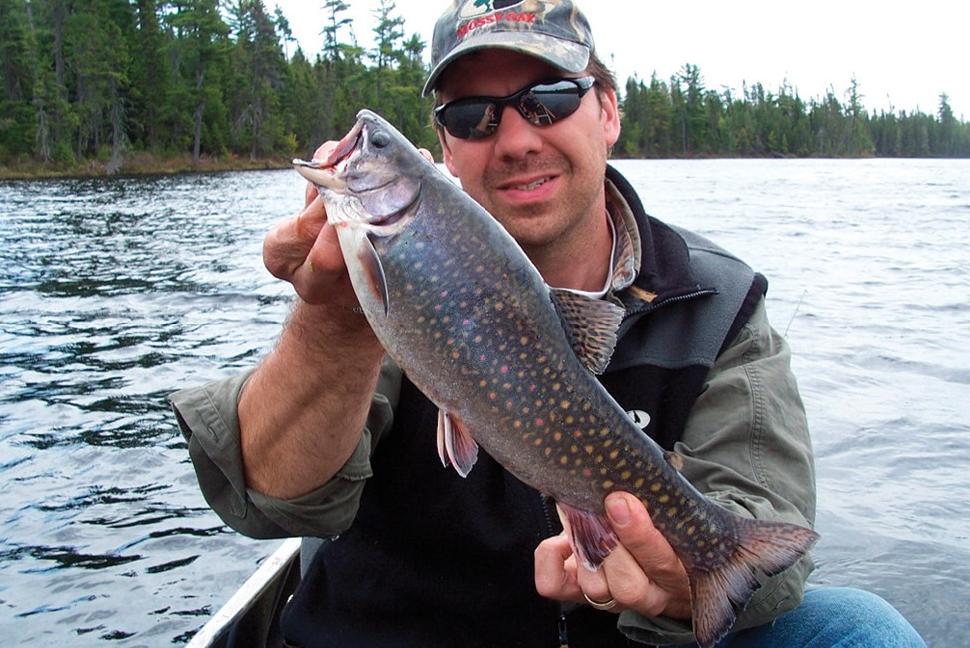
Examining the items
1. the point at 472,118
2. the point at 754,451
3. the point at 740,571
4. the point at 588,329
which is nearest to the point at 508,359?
the point at 588,329

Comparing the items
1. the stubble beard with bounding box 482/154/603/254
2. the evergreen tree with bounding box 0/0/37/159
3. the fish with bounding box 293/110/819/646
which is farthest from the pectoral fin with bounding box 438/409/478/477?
the evergreen tree with bounding box 0/0/37/159

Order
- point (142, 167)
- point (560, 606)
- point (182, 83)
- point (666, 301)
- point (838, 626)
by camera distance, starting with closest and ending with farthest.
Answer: point (838, 626), point (560, 606), point (666, 301), point (142, 167), point (182, 83)

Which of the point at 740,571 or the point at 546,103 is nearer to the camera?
the point at 740,571

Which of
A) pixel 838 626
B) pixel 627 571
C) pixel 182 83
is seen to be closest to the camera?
pixel 627 571

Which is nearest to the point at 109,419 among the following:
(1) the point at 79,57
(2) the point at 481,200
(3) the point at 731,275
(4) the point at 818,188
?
(2) the point at 481,200

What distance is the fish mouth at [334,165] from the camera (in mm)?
2451

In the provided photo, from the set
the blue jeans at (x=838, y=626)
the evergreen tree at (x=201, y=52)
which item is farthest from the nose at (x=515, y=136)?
the evergreen tree at (x=201, y=52)

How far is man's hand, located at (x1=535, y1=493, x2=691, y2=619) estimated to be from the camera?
7.89 feet

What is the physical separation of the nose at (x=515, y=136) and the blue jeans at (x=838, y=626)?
190 cm

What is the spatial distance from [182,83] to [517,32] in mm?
72796

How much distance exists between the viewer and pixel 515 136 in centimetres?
339

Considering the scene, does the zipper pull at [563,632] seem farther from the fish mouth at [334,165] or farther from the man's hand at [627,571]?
the fish mouth at [334,165]

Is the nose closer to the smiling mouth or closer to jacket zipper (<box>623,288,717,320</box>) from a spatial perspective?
the smiling mouth

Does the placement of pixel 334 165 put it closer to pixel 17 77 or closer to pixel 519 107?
pixel 519 107
